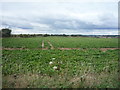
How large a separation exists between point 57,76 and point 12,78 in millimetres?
1373

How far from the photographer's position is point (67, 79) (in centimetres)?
337

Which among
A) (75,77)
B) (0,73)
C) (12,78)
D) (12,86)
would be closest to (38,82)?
(12,86)

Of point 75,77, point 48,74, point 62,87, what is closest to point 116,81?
point 75,77

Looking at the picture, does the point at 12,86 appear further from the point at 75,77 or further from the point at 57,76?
the point at 75,77

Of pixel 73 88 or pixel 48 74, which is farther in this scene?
pixel 48 74

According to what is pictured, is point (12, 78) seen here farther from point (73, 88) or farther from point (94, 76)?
point (94, 76)

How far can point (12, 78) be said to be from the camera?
343 cm

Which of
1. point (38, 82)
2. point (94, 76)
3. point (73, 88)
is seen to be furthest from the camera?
point (94, 76)

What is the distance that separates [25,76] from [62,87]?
131 centimetres

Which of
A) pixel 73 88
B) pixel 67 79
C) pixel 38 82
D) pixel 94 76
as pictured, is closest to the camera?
pixel 73 88

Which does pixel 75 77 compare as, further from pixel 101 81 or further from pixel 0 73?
pixel 0 73

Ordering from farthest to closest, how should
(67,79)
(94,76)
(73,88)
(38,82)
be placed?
(94,76) → (67,79) → (38,82) → (73,88)

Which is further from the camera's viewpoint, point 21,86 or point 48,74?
point 48,74

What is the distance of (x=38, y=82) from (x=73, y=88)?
0.97 m
